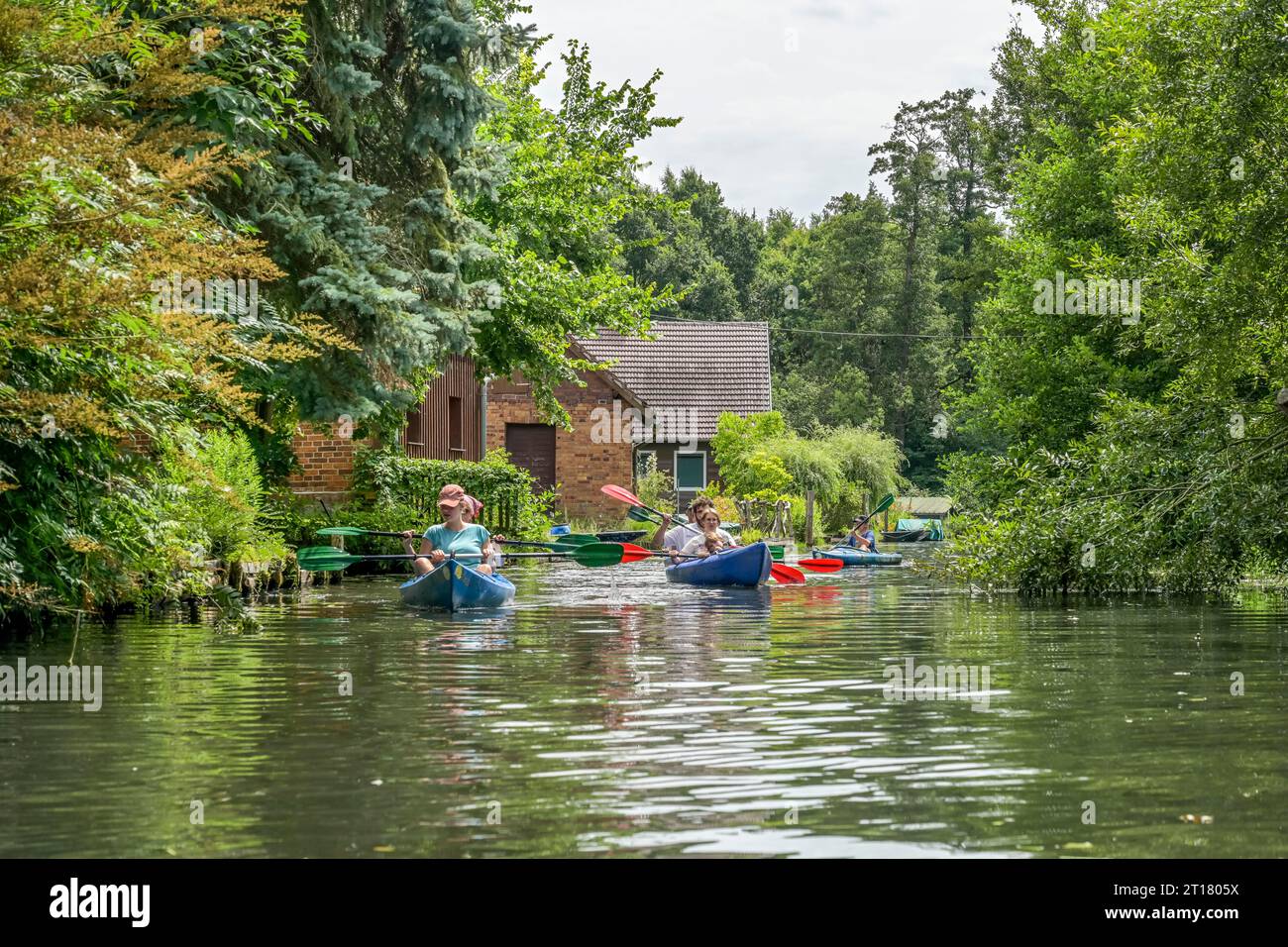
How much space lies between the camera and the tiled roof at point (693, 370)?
51.8 m

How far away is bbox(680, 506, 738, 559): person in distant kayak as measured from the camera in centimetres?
2358

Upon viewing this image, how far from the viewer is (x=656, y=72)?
3306 centimetres

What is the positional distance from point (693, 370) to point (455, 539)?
117ft

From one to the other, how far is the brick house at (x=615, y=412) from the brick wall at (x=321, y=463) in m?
4.66

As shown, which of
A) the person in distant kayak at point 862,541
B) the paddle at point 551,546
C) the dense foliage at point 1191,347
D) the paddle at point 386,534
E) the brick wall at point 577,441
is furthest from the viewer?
the brick wall at point 577,441

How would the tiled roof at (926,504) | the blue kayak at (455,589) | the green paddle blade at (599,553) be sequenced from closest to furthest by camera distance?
the blue kayak at (455,589) → the green paddle blade at (599,553) → the tiled roof at (926,504)

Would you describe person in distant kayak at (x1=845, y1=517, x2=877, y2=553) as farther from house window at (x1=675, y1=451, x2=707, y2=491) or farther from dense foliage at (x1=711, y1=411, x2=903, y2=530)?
house window at (x1=675, y1=451, x2=707, y2=491)

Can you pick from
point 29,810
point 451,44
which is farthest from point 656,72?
point 29,810

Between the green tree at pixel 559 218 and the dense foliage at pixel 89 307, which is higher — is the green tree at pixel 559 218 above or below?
above
